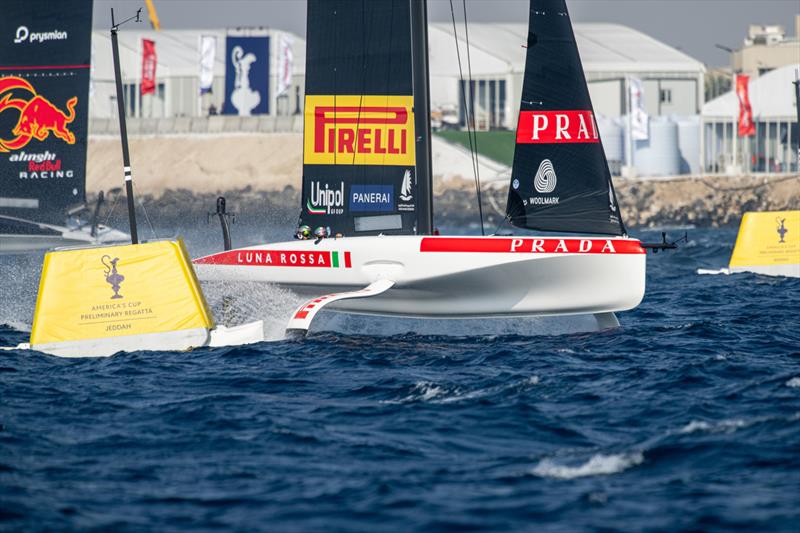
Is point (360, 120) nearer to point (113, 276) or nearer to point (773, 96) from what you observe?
point (113, 276)

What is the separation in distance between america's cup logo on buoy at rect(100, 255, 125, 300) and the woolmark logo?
455 inches

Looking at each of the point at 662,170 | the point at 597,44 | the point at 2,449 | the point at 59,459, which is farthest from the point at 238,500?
the point at 597,44

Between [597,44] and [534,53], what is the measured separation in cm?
6488

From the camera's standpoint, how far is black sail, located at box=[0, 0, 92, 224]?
24.3 m

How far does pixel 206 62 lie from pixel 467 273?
6174 cm

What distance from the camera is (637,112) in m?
65.5

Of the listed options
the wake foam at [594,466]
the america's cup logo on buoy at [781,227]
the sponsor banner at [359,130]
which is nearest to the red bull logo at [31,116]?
the sponsor banner at [359,130]

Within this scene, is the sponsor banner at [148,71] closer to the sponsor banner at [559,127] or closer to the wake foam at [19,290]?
the wake foam at [19,290]

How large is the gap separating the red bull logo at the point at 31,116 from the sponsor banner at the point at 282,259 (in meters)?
7.71

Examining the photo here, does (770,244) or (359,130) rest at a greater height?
(359,130)

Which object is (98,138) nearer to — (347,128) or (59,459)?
(347,128)

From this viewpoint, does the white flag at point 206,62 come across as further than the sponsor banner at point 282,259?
Yes

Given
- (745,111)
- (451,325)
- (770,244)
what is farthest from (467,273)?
(745,111)

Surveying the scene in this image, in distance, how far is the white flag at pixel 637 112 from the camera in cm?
6431
